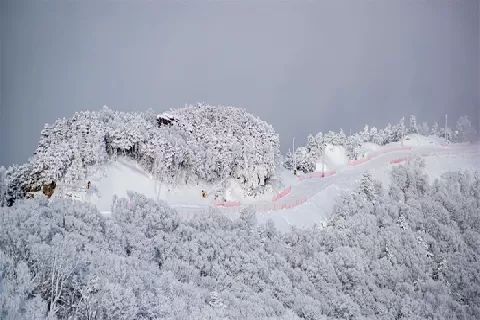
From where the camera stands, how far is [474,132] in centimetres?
6003

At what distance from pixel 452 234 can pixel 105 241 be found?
19430 mm

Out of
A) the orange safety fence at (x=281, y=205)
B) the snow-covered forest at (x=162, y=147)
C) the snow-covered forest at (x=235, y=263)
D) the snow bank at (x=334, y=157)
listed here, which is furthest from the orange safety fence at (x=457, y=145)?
the orange safety fence at (x=281, y=205)

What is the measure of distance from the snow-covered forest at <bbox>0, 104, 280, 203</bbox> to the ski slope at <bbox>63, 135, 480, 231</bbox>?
2.54 feet

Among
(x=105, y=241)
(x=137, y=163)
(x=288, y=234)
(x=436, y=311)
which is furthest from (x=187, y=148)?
(x=436, y=311)

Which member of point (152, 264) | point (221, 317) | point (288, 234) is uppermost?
point (288, 234)

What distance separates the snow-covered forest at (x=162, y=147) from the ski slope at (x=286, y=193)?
2.54ft

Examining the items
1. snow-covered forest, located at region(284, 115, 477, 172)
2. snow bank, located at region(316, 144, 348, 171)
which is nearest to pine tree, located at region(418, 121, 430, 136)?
snow-covered forest, located at region(284, 115, 477, 172)

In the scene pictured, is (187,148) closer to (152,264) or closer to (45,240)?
(152,264)

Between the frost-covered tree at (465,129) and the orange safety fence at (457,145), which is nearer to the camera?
the orange safety fence at (457,145)

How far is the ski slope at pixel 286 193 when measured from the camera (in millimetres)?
26406

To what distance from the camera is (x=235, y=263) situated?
20.2m

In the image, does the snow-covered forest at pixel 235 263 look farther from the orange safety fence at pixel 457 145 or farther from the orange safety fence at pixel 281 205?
the orange safety fence at pixel 457 145

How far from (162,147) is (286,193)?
10605 millimetres

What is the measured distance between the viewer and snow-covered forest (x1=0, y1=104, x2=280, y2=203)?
26.4 meters
